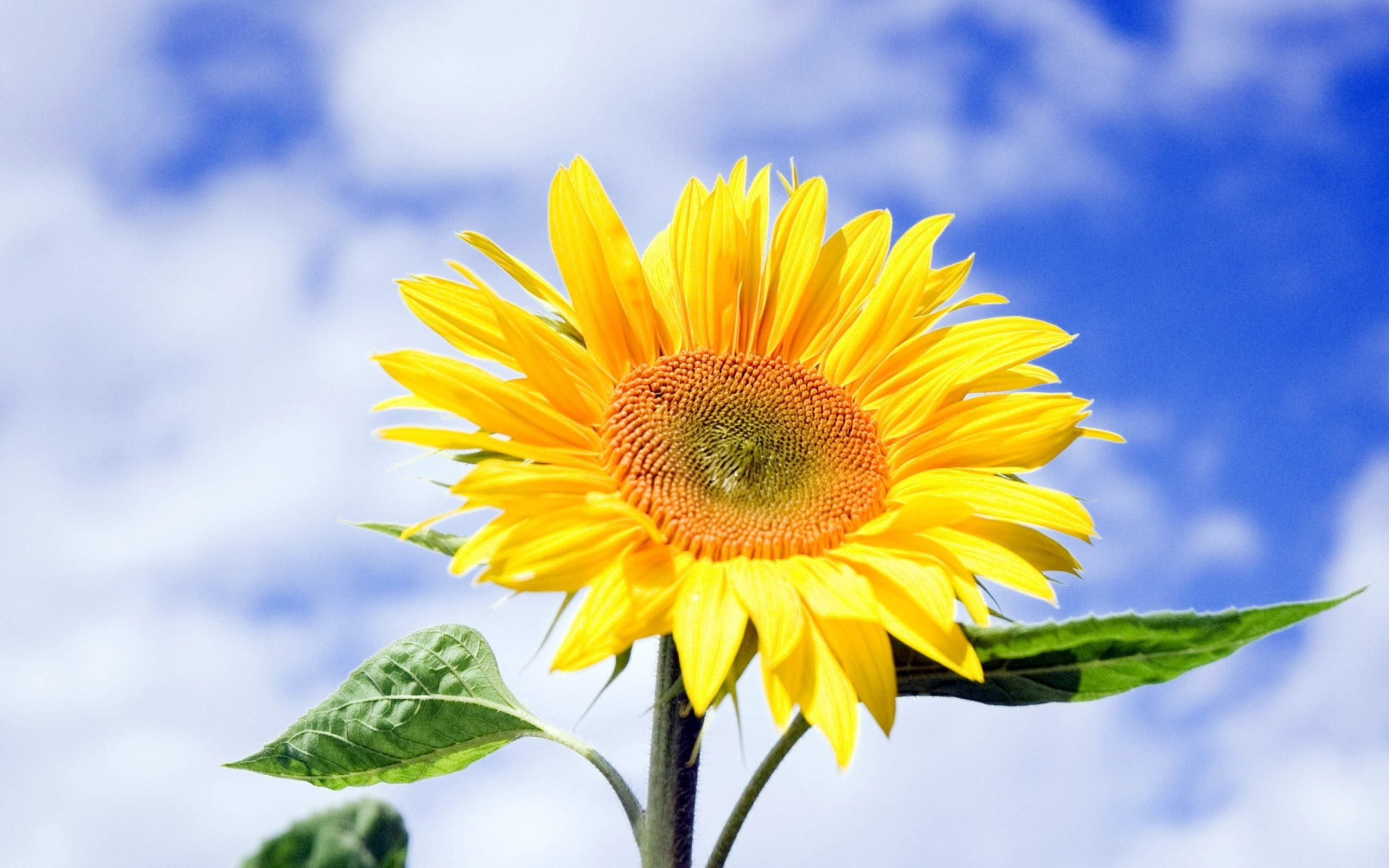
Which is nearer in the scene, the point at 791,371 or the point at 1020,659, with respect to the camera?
the point at 1020,659

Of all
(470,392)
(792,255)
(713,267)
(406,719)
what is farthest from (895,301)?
(406,719)

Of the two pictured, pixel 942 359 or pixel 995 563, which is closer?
pixel 995 563

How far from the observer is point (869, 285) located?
10.8 feet

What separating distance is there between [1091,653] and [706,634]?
0.82 metres

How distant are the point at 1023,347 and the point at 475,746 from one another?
1.68 meters

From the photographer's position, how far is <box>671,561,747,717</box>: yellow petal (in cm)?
224

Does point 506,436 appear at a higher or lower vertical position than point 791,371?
lower

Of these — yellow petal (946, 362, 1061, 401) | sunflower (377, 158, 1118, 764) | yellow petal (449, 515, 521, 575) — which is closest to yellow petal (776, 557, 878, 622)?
sunflower (377, 158, 1118, 764)

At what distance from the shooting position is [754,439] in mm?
3109

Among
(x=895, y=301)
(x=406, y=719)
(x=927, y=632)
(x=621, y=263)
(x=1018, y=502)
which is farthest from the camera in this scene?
(x=895, y=301)

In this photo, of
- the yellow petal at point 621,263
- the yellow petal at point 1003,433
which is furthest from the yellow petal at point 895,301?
the yellow petal at point 621,263

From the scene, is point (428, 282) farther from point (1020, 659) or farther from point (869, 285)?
point (1020, 659)

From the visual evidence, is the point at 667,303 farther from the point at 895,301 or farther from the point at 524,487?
the point at 524,487

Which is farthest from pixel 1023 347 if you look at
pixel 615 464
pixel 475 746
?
pixel 475 746
